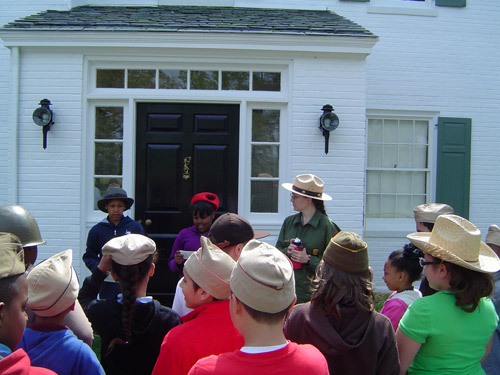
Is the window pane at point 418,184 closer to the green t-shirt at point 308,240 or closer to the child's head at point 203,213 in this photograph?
the green t-shirt at point 308,240

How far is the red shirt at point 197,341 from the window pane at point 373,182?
18.1 feet

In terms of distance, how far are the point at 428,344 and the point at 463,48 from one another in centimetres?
642

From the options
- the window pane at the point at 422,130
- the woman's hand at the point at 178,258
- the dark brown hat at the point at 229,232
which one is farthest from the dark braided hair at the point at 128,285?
the window pane at the point at 422,130

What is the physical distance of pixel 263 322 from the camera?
143 centimetres

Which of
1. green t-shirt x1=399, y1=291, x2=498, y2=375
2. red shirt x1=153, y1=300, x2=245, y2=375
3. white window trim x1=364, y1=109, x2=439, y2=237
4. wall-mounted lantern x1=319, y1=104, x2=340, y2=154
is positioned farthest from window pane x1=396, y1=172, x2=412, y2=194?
red shirt x1=153, y1=300, x2=245, y2=375

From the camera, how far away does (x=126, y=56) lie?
539cm

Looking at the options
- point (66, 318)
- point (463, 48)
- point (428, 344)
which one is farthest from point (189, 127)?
point (463, 48)

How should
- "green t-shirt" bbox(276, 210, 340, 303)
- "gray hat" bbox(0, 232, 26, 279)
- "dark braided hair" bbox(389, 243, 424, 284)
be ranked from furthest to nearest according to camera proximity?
"green t-shirt" bbox(276, 210, 340, 303) < "dark braided hair" bbox(389, 243, 424, 284) < "gray hat" bbox(0, 232, 26, 279)

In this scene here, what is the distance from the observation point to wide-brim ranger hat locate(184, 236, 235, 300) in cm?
189

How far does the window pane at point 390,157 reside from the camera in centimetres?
696

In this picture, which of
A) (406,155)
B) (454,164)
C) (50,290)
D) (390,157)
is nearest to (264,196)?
(390,157)

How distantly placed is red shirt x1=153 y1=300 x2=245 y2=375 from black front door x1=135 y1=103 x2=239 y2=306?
3644mm

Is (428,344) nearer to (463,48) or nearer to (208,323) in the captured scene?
(208,323)

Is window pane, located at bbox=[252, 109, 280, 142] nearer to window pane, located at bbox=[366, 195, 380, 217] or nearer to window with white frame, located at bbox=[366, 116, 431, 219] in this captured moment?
window with white frame, located at bbox=[366, 116, 431, 219]
